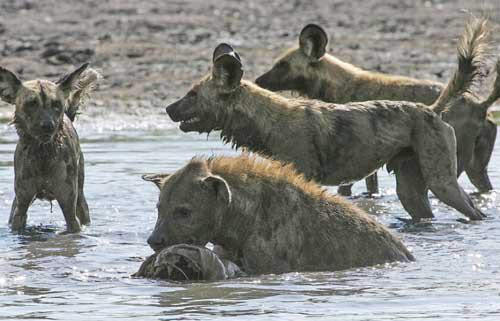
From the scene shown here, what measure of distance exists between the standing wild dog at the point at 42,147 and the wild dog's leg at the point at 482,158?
4.13 metres

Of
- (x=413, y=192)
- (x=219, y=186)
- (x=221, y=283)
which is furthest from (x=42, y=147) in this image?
(x=413, y=192)

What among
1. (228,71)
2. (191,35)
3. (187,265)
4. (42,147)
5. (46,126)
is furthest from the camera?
(191,35)

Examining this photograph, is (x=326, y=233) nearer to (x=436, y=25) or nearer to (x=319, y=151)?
(x=319, y=151)

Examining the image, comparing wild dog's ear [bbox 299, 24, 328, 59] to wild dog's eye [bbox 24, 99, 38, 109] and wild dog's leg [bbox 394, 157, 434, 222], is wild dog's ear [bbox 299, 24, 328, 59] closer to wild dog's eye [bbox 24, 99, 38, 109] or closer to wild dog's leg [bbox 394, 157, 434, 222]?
wild dog's leg [bbox 394, 157, 434, 222]

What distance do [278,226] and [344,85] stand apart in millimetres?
5054

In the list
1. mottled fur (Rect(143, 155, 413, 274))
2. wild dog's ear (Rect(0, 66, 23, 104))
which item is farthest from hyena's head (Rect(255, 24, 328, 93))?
mottled fur (Rect(143, 155, 413, 274))

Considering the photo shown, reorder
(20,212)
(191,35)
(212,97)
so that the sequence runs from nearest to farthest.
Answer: (20,212) < (212,97) < (191,35)

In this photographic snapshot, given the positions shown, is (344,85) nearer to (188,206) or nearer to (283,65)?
(283,65)

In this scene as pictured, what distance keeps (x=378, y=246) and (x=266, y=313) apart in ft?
4.46

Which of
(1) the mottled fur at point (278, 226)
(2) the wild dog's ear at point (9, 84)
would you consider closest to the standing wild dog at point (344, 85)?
(2) the wild dog's ear at point (9, 84)

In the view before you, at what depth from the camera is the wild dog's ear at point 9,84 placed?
34.8ft

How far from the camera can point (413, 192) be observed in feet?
38.9

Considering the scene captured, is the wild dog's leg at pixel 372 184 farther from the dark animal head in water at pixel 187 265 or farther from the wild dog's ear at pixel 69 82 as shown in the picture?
the dark animal head in water at pixel 187 265

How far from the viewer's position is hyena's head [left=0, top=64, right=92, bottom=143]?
10.4m
